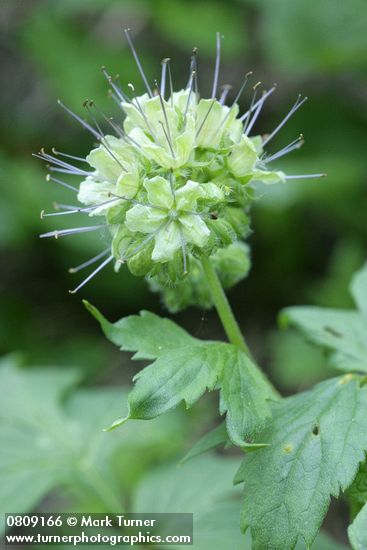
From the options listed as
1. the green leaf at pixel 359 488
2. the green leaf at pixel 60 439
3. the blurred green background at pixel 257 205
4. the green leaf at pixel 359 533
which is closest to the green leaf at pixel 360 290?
the green leaf at pixel 359 488

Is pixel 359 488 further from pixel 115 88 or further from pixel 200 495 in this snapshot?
pixel 115 88

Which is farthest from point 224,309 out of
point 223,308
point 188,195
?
point 188,195

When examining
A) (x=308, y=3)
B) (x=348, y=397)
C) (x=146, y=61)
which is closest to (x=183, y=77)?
(x=146, y=61)

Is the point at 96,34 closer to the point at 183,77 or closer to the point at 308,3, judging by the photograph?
the point at 183,77

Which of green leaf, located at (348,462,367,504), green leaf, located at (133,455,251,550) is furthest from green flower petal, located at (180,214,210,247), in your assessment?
green leaf, located at (133,455,251,550)

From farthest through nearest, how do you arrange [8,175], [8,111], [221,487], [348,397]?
1. [8,111]
2. [8,175]
3. [221,487]
4. [348,397]

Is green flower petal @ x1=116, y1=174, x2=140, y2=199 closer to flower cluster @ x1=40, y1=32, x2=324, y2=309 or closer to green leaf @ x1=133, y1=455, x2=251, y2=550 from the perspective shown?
flower cluster @ x1=40, y1=32, x2=324, y2=309
